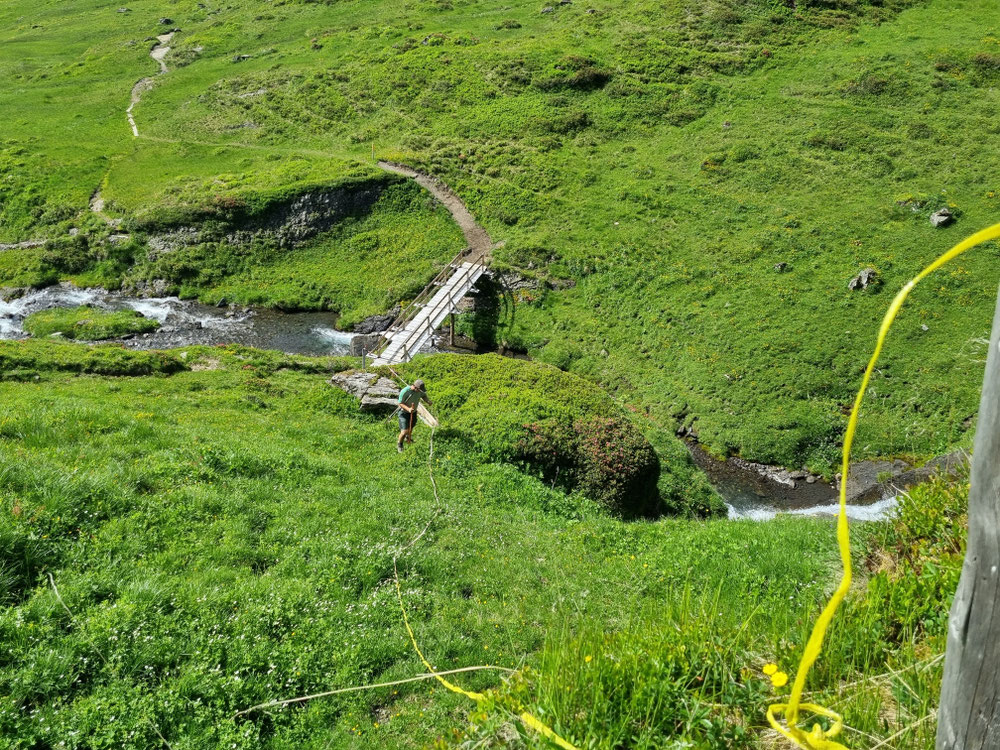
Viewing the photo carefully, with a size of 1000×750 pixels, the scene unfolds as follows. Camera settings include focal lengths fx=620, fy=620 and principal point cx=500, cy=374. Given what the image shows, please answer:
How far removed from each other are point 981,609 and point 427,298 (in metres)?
38.9

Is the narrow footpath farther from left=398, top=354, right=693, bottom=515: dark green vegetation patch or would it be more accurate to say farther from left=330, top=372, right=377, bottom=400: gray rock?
left=398, top=354, right=693, bottom=515: dark green vegetation patch

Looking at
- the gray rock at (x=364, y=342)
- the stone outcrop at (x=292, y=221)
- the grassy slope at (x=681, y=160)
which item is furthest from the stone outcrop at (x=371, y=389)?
the stone outcrop at (x=292, y=221)

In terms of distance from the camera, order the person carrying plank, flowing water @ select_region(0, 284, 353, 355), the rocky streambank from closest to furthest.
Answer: the person carrying plank → the rocky streambank → flowing water @ select_region(0, 284, 353, 355)

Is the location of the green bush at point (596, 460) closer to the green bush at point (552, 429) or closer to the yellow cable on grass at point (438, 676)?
the green bush at point (552, 429)

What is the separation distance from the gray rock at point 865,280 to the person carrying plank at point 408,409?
2862cm

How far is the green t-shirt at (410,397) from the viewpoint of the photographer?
18281 millimetres

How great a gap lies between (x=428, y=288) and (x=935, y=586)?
37197mm

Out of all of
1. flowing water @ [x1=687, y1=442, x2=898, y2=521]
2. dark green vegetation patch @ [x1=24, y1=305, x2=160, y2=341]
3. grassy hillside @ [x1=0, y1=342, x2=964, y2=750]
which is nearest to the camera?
grassy hillside @ [x1=0, y1=342, x2=964, y2=750]

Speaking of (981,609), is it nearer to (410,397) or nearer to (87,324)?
(410,397)

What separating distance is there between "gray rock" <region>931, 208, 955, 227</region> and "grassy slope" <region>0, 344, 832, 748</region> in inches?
1213

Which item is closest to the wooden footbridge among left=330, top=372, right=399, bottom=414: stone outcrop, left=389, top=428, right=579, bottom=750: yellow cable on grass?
left=330, top=372, right=399, bottom=414: stone outcrop

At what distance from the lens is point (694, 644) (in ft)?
16.2

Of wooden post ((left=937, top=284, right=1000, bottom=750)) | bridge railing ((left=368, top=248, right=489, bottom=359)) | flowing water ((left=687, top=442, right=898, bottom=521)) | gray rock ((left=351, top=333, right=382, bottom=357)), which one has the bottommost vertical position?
flowing water ((left=687, top=442, right=898, bottom=521))

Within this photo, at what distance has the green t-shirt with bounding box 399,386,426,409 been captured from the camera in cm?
1828
